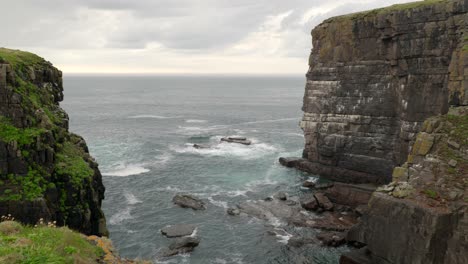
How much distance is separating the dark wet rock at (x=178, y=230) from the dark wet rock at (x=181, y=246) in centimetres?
138

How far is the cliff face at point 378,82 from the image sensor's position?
1864 inches

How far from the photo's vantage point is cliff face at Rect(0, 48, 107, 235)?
23.9 m

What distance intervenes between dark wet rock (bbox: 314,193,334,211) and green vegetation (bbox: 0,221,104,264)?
36.4 metres

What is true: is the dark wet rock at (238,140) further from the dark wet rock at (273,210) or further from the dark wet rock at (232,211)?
the dark wet rock at (232,211)

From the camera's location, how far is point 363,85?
58031 mm

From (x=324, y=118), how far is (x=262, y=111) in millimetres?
81620

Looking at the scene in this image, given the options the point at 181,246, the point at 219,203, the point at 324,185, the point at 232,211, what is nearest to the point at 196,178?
the point at 219,203

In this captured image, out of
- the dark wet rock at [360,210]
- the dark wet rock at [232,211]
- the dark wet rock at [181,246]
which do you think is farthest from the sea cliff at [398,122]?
the dark wet rock at [181,246]

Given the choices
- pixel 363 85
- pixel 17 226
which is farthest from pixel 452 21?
pixel 17 226

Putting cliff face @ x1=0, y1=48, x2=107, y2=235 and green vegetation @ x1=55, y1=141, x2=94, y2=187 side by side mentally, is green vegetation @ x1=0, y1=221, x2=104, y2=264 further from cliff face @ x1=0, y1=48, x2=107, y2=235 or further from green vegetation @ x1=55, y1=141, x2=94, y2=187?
green vegetation @ x1=55, y1=141, x2=94, y2=187

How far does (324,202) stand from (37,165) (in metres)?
34.6

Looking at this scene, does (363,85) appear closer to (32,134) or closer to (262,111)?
(32,134)

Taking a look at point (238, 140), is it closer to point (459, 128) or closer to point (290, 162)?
point (290, 162)

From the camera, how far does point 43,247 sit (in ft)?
43.4
